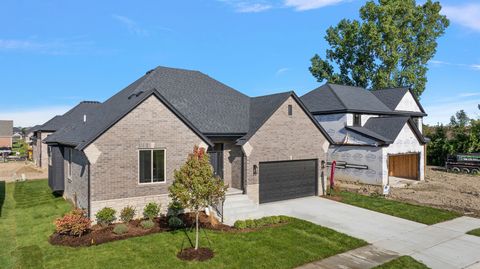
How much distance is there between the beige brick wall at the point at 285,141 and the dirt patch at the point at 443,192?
5340 millimetres

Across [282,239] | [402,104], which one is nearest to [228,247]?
[282,239]

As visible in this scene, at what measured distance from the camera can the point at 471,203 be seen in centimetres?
1917

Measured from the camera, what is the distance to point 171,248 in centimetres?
1145

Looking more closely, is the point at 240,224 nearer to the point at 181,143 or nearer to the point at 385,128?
the point at 181,143

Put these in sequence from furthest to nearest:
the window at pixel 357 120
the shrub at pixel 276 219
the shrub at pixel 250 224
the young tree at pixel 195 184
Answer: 1. the window at pixel 357 120
2. the shrub at pixel 276 219
3. the shrub at pixel 250 224
4. the young tree at pixel 195 184

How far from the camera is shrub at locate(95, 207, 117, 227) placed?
13.6 meters

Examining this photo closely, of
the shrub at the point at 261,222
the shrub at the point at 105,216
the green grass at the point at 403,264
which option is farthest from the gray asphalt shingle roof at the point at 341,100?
the shrub at the point at 105,216

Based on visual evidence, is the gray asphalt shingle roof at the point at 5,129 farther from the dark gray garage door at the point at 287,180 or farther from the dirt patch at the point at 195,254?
the dirt patch at the point at 195,254

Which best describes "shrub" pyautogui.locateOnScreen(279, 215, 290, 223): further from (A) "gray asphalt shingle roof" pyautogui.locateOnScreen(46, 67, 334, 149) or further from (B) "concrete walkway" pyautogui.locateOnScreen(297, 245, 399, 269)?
(A) "gray asphalt shingle roof" pyautogui.locateOnScreen(46, 67, 334, 149)

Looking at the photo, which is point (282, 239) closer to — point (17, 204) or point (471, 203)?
point (471, 203)

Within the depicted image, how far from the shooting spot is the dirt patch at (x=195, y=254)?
34.7ft

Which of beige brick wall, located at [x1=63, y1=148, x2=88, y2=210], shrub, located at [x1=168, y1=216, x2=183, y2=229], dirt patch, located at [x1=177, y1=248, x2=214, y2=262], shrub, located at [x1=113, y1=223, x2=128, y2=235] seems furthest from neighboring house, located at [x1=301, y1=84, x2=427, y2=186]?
beige brick wall, located at [x1=63, y1=148, x2=88, y2=210]

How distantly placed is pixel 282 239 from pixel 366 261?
3.21 metres

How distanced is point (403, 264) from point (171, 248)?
7.69m
